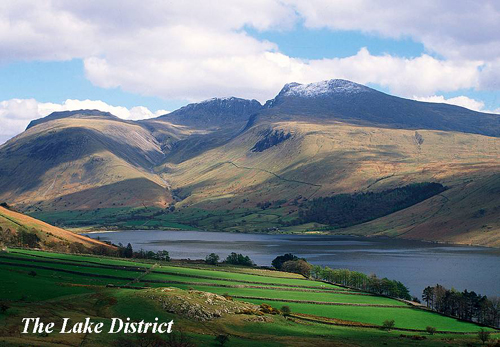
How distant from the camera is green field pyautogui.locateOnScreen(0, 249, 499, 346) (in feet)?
236

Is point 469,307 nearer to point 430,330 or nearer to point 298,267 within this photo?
point 430,330

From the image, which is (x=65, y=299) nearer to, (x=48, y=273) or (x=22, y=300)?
(x=22, y=300)

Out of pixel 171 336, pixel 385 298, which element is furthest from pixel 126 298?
pixel 385 298

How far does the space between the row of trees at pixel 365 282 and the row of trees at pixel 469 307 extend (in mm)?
11174

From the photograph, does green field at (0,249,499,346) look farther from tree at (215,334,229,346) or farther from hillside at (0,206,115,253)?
hillside at (0,206,115,253)

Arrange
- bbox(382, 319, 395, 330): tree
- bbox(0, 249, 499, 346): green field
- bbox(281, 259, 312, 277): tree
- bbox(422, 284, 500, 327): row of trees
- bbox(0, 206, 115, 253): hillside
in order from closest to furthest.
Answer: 1. bbox(0, 249, 499, 346): green field
2. bbox(382, 319, 395, 330): tree
3. bbox(422, 284, 500, 327): row of trees
4. bbox(281, 259, 312, 277): tree
5. bbox(0, 206, 115, 253): hillside

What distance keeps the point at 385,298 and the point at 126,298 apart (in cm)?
6626

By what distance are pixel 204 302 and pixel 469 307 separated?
60482mm

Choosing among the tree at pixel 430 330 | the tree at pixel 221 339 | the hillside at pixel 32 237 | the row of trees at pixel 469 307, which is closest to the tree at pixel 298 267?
the row of trees at pixel 469 307

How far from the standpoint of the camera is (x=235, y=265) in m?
178

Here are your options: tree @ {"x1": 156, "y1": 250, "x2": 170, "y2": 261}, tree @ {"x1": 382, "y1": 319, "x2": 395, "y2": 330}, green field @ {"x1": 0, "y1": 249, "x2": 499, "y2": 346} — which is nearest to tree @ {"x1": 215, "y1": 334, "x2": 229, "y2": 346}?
green field @ {"x1": 0, "y1": 249, "x2": 499, "y2": 346}

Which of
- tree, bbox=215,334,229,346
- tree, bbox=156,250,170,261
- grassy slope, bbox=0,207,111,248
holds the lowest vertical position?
tree, bbox=156,250,170,261

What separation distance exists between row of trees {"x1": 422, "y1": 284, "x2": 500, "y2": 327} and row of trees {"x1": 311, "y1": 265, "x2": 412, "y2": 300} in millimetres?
11174

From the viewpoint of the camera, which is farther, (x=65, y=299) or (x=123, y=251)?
(x=123, y=251)
